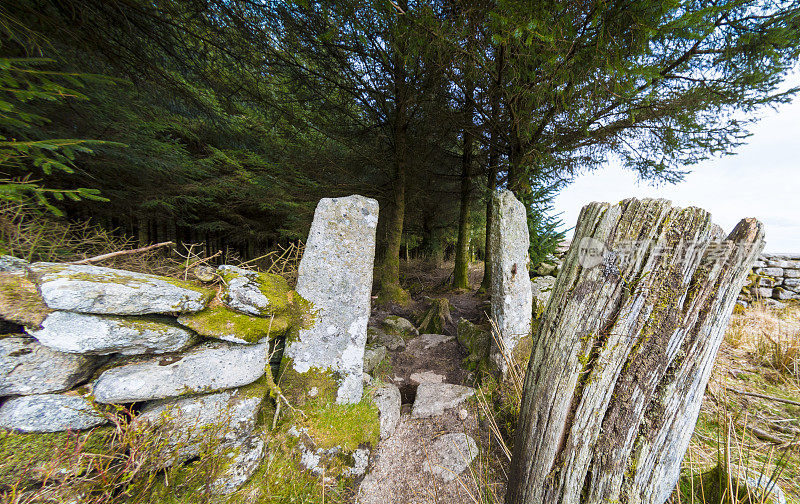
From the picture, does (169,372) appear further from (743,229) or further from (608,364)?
(743,229)

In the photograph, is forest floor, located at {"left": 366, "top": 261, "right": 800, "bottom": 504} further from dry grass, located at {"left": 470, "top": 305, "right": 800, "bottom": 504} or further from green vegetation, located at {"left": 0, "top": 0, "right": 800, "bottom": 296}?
green vegetation, located at {"left": 0, "top": 0, "right": 800, "bottom": 296}

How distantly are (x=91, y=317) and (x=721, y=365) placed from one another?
5.85 m

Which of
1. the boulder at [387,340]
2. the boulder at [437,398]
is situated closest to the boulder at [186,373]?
the boulder at [437,398]

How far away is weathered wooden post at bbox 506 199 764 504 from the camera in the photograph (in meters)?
1.01

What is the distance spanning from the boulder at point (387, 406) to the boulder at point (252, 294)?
57.0 inches

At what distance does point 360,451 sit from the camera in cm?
200

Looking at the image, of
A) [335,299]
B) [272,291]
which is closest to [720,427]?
[335,299]

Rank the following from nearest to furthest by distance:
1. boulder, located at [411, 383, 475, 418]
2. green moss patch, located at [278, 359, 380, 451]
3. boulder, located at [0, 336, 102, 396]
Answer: boulder, located at [0, 336, 102, 396] < green moss patch, located at [278, 359, 380, 451] < boulder, located at [411, 383, 475, 418]

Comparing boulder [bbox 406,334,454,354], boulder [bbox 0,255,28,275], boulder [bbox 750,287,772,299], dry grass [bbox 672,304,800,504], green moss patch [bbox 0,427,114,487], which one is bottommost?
boulder [bbox 406,334,454,354]

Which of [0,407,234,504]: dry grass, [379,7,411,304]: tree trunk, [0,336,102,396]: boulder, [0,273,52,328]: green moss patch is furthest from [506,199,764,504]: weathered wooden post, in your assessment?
[379,7,411,304]: tree trunk

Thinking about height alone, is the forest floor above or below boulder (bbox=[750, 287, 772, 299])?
below

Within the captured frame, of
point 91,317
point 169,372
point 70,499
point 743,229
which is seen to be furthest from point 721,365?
point 91,317

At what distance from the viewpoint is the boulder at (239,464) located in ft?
5.39

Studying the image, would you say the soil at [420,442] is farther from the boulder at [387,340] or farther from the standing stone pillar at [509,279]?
the standing stone pillar at [509,279]
